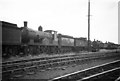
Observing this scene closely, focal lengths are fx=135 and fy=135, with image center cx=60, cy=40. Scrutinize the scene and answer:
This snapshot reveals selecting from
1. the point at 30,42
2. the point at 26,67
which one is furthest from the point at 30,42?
the point at 26,67

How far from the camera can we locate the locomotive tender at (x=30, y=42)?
12875mm

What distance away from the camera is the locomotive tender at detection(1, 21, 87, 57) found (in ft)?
42.2

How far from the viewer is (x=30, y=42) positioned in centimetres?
1703

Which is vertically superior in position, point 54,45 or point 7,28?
point 7,28

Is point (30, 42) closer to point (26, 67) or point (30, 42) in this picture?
point (30, 42)

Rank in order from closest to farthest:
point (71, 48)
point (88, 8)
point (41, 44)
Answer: point (41, 44) < point (88, 8) < point (71, 48)

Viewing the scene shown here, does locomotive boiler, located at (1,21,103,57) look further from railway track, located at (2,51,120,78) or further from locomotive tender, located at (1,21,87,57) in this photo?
railway track, located at (2,51,120,78)

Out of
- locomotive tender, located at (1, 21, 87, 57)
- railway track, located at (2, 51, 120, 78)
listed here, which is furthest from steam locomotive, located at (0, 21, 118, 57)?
railway track, located at (2, 51, 120, 78)

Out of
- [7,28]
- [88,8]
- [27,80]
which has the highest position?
[88,8]

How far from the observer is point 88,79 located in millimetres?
5125

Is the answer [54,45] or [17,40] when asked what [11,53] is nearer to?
[17,40]

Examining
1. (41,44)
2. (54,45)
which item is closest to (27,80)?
(41,44)

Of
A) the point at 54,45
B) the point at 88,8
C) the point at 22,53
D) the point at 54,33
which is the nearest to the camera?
the point at 22,53

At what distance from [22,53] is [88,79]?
12083 mm
